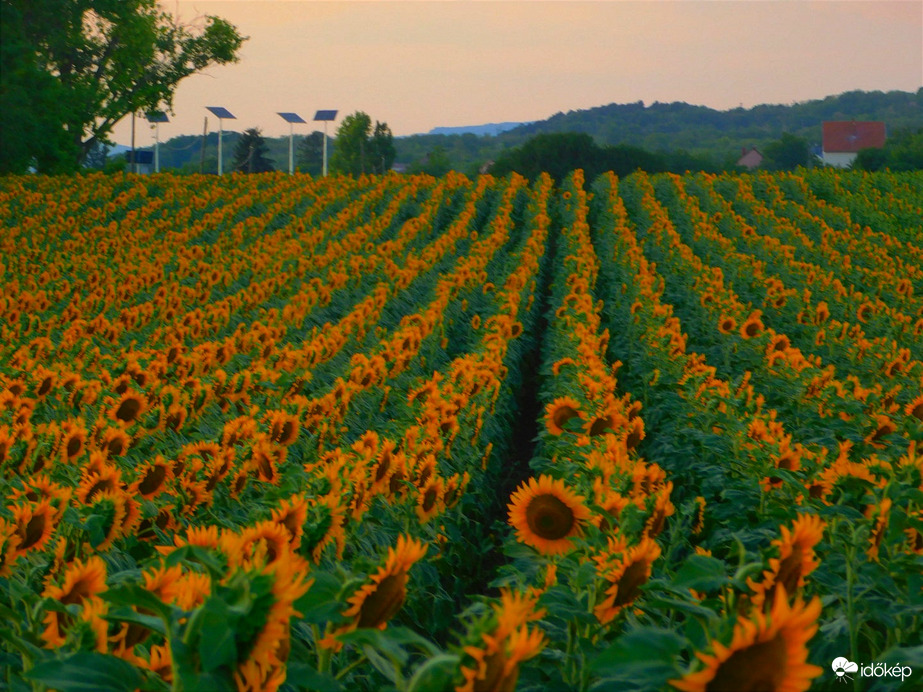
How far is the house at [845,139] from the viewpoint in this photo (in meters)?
98.7

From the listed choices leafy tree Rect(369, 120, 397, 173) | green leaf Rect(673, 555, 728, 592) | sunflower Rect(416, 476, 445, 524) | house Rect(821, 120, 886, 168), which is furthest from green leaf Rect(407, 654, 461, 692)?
house Rect(821, 120, 886, 168)

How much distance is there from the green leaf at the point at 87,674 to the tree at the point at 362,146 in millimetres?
89242

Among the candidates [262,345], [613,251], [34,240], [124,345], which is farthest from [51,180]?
[262,345]

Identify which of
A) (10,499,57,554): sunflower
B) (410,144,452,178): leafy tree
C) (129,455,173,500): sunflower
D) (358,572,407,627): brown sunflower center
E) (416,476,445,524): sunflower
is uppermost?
(410,144,452,178): leafy tree

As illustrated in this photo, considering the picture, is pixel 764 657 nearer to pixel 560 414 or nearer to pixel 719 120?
pixel 560 414

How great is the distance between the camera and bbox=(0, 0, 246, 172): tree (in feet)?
102

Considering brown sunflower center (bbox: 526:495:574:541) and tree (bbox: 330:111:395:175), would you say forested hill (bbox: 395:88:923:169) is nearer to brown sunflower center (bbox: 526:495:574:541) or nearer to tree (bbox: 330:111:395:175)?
tree (bbox: 330:111:395:175)

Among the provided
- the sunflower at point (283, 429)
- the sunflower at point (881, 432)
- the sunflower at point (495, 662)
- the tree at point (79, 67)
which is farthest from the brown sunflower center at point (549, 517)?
the tree at point (79, 67)

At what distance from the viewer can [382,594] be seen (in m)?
1.99

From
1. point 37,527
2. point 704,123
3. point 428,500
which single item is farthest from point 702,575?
point 704,123

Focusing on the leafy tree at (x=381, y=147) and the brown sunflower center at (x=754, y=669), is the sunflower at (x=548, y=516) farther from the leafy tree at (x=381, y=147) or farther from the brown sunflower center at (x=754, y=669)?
the leafy tree at (x=381, y=147)

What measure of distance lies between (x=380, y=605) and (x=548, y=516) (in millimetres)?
1555

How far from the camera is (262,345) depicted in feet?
30.2

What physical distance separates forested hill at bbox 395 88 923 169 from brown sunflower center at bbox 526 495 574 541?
79664 millimetres
